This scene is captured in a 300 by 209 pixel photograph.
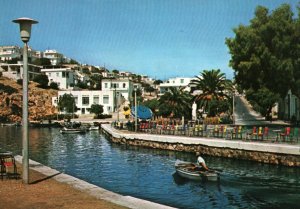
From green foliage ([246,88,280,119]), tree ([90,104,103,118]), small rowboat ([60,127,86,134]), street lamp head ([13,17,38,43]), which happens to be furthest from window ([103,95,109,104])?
street lamp head ([13,17,38,43])

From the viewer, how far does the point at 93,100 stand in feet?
410

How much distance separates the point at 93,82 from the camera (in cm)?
17912

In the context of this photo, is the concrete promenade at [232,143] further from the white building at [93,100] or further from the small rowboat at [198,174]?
the white building at [93,100]

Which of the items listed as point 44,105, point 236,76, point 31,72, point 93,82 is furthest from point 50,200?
point 93,82

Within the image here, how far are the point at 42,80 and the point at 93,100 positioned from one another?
33.2m

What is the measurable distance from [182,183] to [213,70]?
4861 cm

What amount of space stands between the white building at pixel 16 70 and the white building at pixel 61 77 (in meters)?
6.74

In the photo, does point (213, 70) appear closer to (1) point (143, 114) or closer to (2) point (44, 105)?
(1) point (143, 114)

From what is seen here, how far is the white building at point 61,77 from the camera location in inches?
6112

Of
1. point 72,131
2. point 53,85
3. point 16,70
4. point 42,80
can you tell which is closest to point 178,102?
point 72,131

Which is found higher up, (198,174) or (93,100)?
(93,100)

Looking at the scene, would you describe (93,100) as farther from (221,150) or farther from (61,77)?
(221,150)

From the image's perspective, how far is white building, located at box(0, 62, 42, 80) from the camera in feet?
516

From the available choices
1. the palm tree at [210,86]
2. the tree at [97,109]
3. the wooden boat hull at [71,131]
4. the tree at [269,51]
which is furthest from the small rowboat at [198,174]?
the tree at [97,109]
